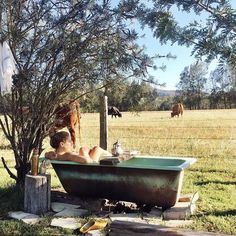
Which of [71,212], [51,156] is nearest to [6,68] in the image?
[51,156]

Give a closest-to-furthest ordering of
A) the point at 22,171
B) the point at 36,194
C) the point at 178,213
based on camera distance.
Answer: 1. the point at 178,213
2. the point at 36,194
3. the point at 22,171

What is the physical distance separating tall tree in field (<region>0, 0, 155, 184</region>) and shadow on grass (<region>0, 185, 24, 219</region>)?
24cm

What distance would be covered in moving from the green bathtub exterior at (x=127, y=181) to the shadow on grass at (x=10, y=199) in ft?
2.35

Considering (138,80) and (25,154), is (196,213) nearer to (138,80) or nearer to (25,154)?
(138,80)

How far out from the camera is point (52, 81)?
6.66 m

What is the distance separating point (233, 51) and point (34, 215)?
3656 mm

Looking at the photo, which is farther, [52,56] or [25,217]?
[52,56]

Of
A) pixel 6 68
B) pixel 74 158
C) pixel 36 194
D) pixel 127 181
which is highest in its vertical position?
pixel 6 68

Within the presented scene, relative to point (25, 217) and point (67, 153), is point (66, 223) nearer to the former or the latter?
point (25, 217)

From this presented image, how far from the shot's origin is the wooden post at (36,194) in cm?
603

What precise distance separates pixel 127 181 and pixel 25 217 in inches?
57.3

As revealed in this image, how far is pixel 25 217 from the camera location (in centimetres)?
584

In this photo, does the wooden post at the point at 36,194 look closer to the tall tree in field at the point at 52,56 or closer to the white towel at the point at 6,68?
the tall tree in field at the point at 52,56

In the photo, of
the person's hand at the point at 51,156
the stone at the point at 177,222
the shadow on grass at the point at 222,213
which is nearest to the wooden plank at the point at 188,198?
the shadow on grass at the point at 222,213
